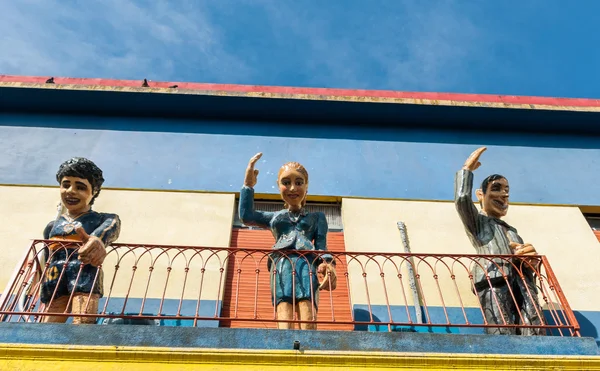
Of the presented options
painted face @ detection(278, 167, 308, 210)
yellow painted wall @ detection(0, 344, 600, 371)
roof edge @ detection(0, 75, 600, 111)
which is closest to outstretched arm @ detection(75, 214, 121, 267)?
yellow painted wall @ detection(0, 344, 600, 371)

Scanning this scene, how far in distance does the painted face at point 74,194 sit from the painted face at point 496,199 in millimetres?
3897

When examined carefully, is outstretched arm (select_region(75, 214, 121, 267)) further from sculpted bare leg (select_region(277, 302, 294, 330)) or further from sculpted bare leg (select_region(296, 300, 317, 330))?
sculpted bare leg (select_region(296, 300, 317, 330))

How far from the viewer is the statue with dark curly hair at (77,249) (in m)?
4.96

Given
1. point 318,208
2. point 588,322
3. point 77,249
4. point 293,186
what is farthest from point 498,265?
point 77,249

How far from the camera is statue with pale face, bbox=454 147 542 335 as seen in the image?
5391 mm

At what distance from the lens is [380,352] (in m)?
4.36

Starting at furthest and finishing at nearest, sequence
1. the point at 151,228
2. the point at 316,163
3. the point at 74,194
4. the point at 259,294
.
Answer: the point at 316,163 < the point at 151,228 < the point at 259,294 < the point at 74,194

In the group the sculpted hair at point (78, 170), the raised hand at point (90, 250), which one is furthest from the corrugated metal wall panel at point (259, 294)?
the sculpted hair at point (78, 170)

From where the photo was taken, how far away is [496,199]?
6.10 metres

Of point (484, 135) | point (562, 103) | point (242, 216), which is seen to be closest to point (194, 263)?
point (242, 216)

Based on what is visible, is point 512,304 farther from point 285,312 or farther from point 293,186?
point 293,186

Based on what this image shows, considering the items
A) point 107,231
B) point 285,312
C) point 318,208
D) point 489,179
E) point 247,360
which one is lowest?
point 247,360

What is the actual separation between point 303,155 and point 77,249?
4006 mm

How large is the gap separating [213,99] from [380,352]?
5.36 meters
